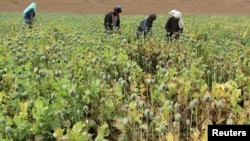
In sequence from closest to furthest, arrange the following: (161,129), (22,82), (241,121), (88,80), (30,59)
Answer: (161,129), (241,121), (22,82), (88,80), (30,59)

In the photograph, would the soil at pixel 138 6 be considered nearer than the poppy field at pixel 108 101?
No

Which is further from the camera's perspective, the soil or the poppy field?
the soil

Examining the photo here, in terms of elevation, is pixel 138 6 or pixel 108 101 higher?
pixel 138 6

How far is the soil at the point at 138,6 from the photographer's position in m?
38.6

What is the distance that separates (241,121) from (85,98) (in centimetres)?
136

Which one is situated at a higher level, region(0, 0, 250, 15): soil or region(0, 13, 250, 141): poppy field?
region(0, 0, 250, 15): soil

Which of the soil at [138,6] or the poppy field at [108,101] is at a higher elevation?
the soil at [138,6]

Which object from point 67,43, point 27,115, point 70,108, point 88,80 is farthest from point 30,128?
point 67,43

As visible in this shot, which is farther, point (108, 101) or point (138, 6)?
point (138, 6)

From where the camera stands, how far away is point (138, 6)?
1592 inches

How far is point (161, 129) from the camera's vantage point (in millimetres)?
3297

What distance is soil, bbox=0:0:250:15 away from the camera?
3856 cm

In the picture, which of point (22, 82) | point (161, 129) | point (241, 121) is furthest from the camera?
point (22, 82)

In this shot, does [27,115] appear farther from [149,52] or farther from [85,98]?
[149,52]
